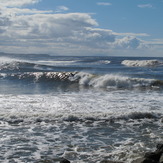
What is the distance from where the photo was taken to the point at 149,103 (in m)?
12.9

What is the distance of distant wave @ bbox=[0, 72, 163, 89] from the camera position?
2119 centimetres

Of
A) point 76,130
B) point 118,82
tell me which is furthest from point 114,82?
point 76,130

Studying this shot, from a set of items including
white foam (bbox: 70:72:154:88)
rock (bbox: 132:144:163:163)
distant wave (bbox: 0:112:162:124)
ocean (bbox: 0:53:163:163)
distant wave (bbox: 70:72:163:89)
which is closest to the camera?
rock (bbox: 132:144:163:163)

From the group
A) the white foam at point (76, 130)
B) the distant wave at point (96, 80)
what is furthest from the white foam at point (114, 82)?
the white foam at point (76, 130)

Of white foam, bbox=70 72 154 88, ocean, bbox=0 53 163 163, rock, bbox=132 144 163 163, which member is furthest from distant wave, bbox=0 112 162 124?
white foam, bbox=70 72 154 88

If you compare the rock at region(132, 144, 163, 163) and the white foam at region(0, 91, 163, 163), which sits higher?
the rock at region(132, 144, 163, 163)

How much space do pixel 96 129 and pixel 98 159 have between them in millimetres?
2494

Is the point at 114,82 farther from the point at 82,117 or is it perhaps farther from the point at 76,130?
the point at 76,130

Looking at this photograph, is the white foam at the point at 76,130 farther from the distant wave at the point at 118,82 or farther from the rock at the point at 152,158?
the distant wave at the point at 118,82

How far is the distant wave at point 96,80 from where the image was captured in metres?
21.2

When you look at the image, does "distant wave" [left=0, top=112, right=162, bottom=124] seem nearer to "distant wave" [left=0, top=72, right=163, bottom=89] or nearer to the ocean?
the ocean

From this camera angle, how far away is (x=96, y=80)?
22.9m

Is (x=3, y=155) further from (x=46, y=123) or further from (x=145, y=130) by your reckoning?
(x=145, y=130)

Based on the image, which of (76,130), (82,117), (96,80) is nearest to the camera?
(76,130)
